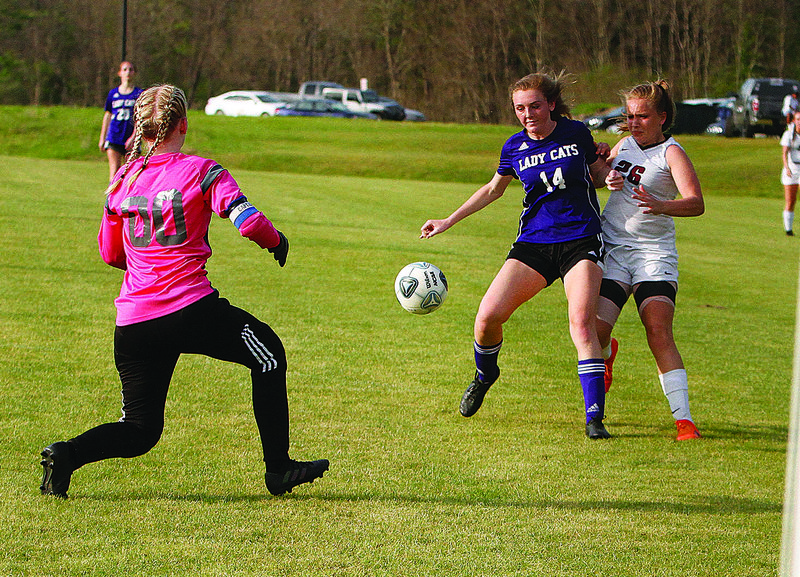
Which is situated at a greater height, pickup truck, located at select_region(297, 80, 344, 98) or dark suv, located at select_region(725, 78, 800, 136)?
pickup truck, located at select_region(297, 80, 344, 98)

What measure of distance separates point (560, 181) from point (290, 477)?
2.42 meters

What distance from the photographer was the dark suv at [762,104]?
3503cm

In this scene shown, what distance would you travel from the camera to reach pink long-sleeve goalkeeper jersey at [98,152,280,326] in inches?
157

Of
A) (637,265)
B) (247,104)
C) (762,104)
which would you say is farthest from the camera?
(247,104)

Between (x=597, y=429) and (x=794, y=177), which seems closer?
(x=597, y=429)

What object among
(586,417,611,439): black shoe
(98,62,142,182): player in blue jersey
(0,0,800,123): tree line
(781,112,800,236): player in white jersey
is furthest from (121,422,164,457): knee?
(0,0,800,123): tree line

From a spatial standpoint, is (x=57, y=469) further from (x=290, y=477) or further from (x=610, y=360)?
(x=610, y=360)

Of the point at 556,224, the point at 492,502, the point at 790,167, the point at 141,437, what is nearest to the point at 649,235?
the point at 556,224

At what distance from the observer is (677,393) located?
571 centimetres

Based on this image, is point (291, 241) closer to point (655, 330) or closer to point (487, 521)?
point (655, 330)

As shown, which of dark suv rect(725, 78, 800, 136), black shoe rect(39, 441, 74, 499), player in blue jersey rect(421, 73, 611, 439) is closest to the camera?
black shoe rect(39, 441, 74, 499)

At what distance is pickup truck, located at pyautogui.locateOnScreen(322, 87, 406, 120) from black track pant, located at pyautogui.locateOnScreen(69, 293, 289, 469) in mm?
43125

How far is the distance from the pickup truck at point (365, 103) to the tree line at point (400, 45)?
540 centimetres

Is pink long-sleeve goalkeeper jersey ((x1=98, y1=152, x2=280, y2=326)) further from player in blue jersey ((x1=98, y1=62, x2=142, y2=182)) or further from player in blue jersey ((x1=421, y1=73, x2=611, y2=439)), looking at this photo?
player in blue jersey ((x1=98, y1=62, x2=142, y2=182))
